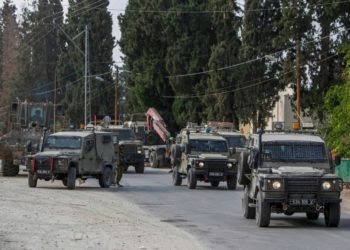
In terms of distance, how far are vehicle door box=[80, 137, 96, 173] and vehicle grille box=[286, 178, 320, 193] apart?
15603mm

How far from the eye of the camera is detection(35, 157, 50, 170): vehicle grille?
3238 centimetres

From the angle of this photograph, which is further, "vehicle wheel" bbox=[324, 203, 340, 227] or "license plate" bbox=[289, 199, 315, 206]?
"vehicle wheel" bbox=[324, 203, 340, 227]

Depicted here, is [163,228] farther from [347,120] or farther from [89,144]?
[347,120]

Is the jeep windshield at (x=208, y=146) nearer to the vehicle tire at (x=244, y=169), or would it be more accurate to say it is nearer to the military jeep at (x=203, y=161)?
the military jeep at (x=203, y=161)

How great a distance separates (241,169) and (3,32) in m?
110

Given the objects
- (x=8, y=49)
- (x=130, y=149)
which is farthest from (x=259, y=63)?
(x=8, y=49)

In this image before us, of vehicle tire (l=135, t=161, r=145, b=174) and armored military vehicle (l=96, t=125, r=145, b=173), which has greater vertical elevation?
armored military vehicle (l=96, t=125, r=145, b=173)

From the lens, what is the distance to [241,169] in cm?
2153

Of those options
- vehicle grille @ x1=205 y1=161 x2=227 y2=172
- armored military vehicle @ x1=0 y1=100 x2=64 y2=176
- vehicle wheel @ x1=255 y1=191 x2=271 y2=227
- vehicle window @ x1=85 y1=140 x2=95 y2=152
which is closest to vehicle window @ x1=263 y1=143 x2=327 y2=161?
vehicle wheel @ x1=255 y1=191 x2=271 y2=227

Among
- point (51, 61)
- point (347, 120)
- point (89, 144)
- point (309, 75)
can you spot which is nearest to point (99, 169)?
point (89, 144)

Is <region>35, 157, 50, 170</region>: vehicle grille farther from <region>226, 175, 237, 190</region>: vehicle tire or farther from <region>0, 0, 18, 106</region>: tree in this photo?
<region>0, 0, 18, 106</region>: tree

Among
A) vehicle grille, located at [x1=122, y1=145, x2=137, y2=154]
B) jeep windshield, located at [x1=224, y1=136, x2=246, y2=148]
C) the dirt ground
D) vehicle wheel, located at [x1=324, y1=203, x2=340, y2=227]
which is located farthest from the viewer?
vehicle grille, located at [x1=122, y1=145, x2=137, y2=154]

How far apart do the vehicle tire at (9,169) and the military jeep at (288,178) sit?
68.5 ft

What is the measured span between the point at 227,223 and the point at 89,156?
13.9m
